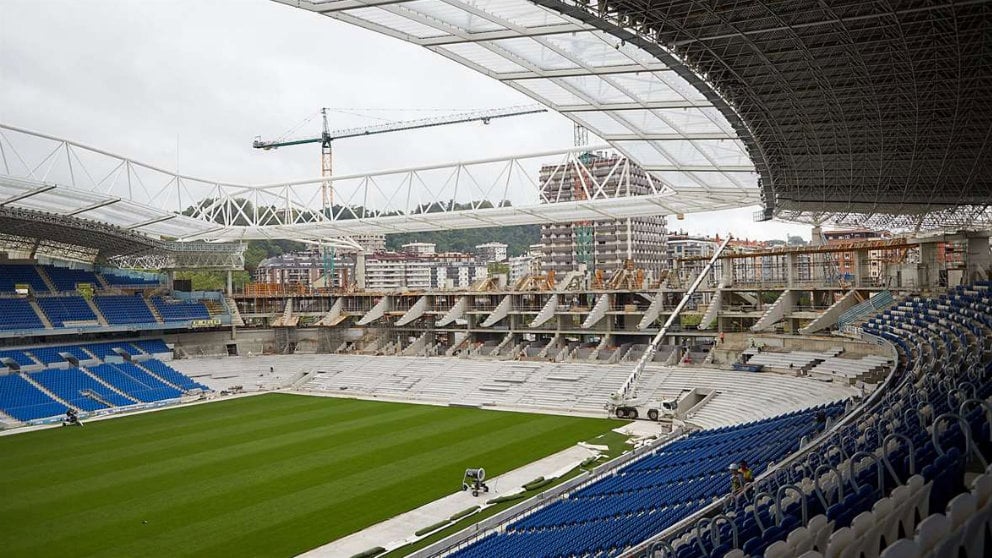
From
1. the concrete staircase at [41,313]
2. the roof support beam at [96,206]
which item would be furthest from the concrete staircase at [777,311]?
the concrete staircase at [41,313]

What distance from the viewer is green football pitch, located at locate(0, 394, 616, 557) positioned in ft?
68.8

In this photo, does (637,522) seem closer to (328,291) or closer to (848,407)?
(848,407)

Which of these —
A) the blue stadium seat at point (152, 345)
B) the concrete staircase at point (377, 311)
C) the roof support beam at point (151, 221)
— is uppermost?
the roof support beam at point (151, 221)

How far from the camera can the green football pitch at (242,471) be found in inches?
826

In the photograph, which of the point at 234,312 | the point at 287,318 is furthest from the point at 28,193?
the point at 287,318

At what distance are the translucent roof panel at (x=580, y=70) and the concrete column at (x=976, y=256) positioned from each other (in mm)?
11573

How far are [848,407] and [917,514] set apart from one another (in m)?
14.3

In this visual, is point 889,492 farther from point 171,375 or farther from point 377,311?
point 377,311

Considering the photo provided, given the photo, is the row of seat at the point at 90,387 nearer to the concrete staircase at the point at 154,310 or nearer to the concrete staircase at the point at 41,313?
the concrete staircase at the point at 41,313

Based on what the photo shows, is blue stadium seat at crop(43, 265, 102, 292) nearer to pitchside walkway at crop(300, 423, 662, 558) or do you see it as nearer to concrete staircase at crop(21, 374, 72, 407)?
concrete staircase at crop(21, 374, 72, 407)

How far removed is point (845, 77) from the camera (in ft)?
61.5

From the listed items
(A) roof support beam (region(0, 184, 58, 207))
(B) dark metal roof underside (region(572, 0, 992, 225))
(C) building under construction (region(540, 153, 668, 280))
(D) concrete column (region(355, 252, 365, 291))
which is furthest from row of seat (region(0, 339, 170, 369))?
(C) building under construction (region(540, 153, 668, 280))

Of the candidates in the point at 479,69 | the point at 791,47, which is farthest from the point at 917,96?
the point at 479,69

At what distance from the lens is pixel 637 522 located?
1619 centimetres
